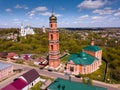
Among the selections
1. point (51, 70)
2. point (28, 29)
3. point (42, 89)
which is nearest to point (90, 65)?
point (51, 70)

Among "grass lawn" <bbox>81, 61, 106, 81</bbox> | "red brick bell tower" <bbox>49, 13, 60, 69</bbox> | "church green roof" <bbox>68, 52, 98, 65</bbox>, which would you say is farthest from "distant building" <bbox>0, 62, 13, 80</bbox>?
"grass lawn" <bbox>81, 61, 106, 81</bbox>

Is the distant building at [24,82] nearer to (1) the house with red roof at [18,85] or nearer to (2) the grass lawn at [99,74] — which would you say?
(1) the house with red roof at [18,85]

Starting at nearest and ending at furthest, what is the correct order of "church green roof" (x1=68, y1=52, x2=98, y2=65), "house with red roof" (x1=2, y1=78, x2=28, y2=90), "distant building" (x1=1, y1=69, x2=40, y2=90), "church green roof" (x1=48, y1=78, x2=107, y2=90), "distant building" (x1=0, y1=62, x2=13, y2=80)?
"church green roof" (x1=48, y1=78, x2=107, y2=90) < "house with red roof" (x1=2, y1=78, x2=28, y2=90) < "distant building" (x1=1, y1=69, x2=40, y2=90) < "distant building" (x1=0, y1=62, x2=13, y2=80) < "church green roof" (x1=68, y1=52, x2=98, y2=65)

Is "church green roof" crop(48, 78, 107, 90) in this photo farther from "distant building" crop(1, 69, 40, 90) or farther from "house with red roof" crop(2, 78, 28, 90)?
"distant building" crop(1, 69, 40, 90)

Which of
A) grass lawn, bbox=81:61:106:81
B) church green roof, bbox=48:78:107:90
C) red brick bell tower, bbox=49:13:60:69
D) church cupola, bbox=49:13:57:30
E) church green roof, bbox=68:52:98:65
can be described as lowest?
grass lawn, bbox=81:61:106:81

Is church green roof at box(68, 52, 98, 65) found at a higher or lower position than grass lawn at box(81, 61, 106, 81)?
higher

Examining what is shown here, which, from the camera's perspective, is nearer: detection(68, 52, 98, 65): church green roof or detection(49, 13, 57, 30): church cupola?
detection(49, 13, 57, 30): church cupola

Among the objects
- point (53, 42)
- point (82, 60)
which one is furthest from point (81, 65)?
point (53, 42)

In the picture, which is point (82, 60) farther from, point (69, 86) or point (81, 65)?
point (69, 86)
